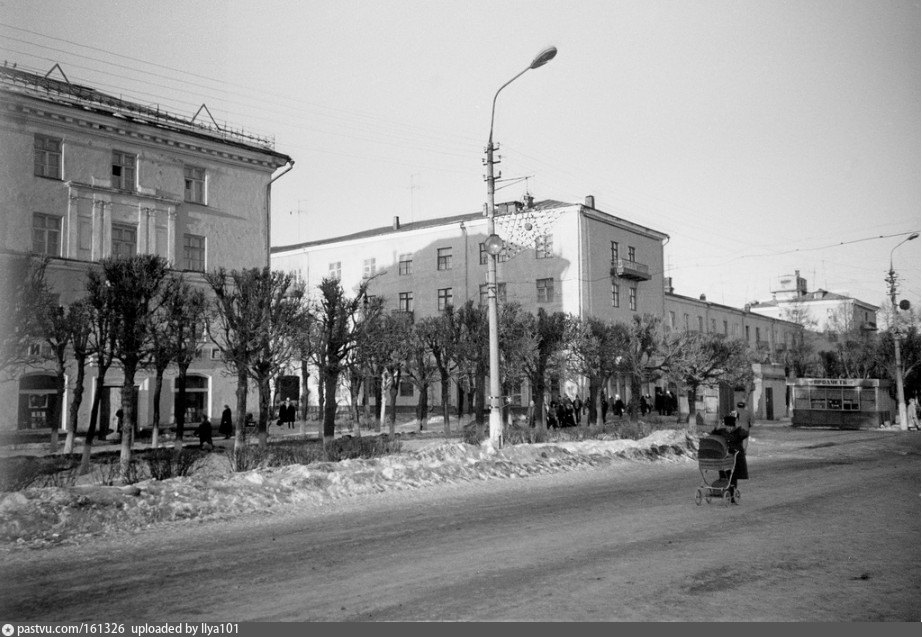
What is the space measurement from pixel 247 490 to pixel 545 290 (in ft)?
131

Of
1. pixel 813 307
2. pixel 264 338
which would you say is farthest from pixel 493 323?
pixel 813 307

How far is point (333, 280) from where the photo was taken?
79.2ft

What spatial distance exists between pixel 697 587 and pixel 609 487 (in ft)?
27.5

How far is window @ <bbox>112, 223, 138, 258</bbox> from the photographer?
3350 centimetres

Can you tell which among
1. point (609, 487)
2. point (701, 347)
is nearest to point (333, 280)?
point (609, 487)

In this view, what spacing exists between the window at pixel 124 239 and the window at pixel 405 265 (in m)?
24.8

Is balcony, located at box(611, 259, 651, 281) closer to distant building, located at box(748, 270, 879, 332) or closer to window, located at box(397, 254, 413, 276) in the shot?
A: window, located at box(397, 254, 413, 276)

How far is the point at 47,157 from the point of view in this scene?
104 feet

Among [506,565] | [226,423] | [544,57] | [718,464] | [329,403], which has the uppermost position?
[544,57]

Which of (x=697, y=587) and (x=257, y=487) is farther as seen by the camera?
(x=257, y=487)

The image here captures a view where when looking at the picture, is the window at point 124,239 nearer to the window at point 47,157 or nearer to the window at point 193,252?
the window at point 193,252

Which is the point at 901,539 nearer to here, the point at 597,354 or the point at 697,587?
the point at 697,587

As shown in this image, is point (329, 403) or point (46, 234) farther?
point (46, 234)

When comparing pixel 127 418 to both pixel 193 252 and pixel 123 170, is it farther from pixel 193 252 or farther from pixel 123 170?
pixel 193 252
